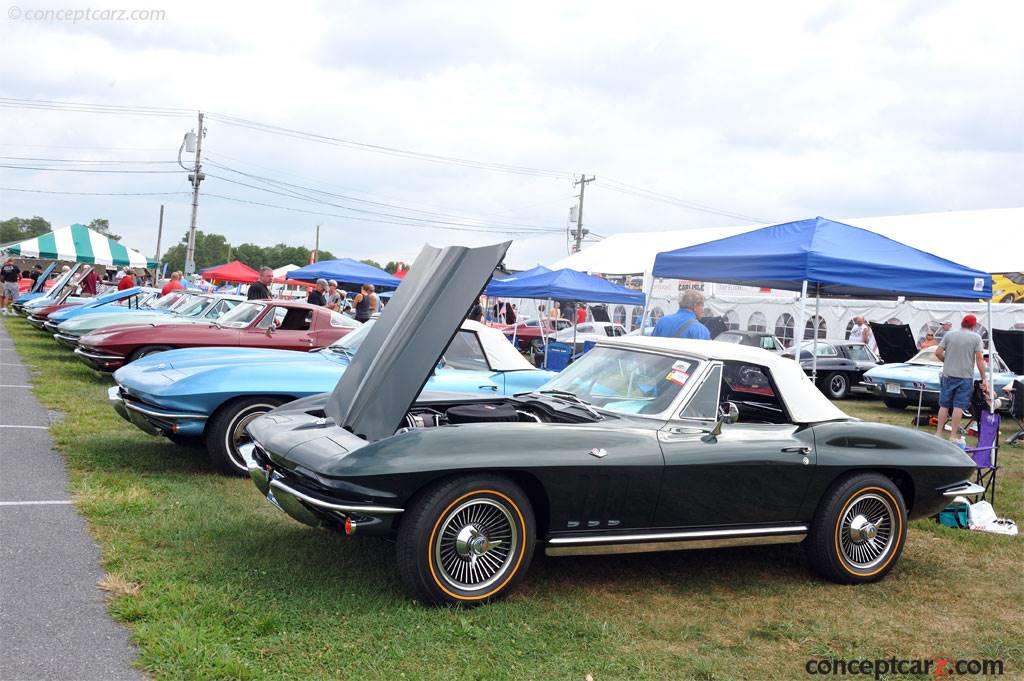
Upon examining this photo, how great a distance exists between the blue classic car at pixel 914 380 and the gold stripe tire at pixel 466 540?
12.2 meters

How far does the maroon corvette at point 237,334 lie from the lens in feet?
35.4

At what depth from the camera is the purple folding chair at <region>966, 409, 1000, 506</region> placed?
24.3 ft

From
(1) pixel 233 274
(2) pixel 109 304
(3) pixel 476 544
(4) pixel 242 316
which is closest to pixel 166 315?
(4) pixel 242 316

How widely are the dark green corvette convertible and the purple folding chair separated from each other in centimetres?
210

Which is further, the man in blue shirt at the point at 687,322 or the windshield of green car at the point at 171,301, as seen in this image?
the windshield of green car at the point at 171,301

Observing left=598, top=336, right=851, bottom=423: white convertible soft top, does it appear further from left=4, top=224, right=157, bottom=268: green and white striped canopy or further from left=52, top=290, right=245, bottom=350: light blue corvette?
left=4, top=224, right=157, bottom=268: green and white striped canopy

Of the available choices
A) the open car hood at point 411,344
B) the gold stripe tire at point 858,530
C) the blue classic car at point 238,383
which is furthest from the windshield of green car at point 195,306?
the gold stripe tire at point 858,530

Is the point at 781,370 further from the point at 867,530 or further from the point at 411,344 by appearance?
the point at 411,344

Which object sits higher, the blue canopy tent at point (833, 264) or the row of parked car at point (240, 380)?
the blue canopy tent at point (833, 264)

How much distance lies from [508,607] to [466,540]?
1.33ft

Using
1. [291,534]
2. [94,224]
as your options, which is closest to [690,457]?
[291,534]

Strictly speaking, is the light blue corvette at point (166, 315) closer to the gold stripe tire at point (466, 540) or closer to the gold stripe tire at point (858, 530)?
the gold stripe tire at point (466, 540)

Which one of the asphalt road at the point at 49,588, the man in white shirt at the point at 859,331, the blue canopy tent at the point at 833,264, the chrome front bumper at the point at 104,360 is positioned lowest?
the asphalt road at the point at 49,588

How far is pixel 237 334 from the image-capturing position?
10.8 meters
